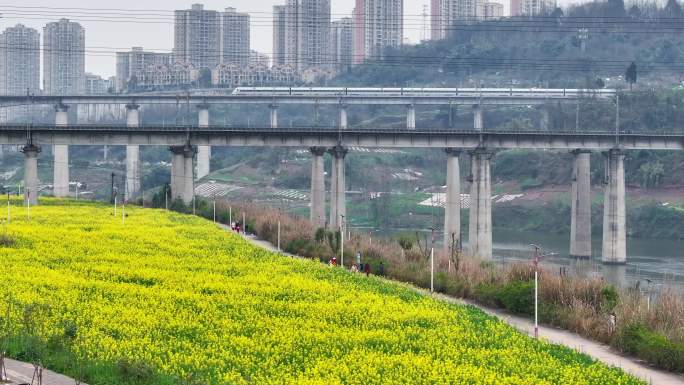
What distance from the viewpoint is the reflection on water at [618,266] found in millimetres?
83938

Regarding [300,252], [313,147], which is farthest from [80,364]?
[313,147]

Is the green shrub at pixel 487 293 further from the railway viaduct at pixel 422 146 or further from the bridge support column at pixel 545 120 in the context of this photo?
the bridge support column at pixel 545 120

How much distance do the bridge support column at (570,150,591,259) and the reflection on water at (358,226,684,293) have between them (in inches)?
45.2

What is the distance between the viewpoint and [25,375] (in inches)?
1109

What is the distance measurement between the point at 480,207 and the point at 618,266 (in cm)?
1241

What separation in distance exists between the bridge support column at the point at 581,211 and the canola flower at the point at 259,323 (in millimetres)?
50721

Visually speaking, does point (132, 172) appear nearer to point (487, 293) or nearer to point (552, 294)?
point (487, 293)

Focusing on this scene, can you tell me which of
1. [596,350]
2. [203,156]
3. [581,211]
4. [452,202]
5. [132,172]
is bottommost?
[596,350]

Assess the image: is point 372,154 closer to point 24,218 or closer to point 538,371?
point 24,218

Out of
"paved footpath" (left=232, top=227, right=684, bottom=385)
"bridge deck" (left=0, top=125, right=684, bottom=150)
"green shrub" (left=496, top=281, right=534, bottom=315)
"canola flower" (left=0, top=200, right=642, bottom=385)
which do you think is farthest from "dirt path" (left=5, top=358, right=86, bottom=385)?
"bridge deck" (left=0, top=125, right=684, bottom=150)

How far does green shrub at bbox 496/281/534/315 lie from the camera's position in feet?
159

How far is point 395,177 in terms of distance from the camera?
167 m

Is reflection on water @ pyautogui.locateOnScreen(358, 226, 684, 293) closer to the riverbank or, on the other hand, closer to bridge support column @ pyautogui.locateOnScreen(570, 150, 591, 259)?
bridge support column @ pyautogui.locateOnScreen(570, 150, 591, 259)

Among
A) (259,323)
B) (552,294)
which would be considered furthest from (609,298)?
(259,323)
